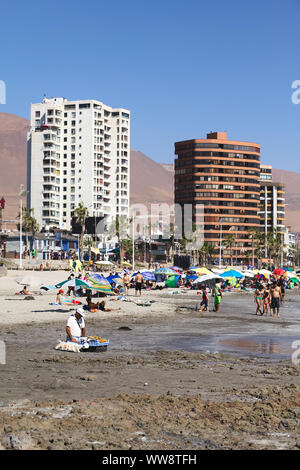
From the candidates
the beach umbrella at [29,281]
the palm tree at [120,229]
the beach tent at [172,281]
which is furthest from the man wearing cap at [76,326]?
the palm tree at [120,229]

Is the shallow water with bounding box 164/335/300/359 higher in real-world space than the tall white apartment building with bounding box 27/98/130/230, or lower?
lower

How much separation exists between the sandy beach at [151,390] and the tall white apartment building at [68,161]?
141330 millimetres

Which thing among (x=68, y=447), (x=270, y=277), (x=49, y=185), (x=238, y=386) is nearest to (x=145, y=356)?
(x=238, y=386)

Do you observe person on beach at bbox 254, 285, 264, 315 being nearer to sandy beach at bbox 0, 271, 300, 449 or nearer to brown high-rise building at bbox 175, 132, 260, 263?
sandy beach at bbox 0, 271, 300, 449

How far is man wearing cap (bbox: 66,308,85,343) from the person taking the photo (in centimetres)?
1823

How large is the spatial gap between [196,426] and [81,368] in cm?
565

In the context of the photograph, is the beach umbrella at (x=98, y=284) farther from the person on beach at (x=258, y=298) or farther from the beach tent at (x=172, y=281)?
the beach tent at (x=172, y=281)

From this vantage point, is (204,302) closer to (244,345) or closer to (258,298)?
(258,298)

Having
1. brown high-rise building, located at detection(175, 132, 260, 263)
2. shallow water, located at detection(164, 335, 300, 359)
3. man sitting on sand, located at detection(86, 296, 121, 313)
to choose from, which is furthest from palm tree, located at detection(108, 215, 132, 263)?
shallow water, located at detection(164, 335, 300, 359)

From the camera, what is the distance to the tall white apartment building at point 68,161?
165250mm

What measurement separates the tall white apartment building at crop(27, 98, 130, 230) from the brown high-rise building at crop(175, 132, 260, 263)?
19.6 m

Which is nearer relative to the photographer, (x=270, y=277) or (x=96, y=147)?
(x=270, y=277)
